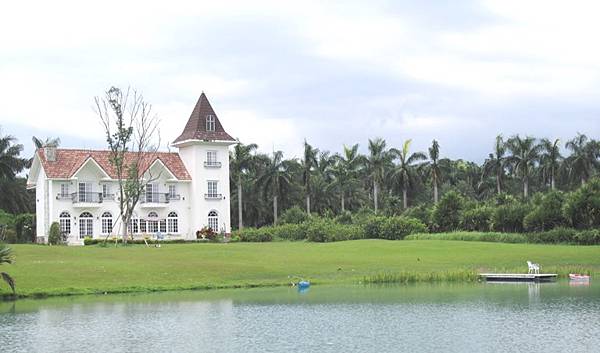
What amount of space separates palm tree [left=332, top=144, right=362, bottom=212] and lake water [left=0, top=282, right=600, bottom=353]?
193 ft

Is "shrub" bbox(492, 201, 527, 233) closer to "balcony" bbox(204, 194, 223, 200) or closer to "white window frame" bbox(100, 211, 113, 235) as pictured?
"balcony" bbox(204, 194, 223, 200)

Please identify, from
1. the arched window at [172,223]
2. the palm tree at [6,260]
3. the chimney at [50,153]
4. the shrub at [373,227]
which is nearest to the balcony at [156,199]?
the arched window at [172,223]

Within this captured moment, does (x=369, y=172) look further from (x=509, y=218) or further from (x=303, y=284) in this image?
(x=303, y=284)

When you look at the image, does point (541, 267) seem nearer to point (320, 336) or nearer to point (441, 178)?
point (320, 336)

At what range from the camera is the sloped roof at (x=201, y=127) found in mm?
79500

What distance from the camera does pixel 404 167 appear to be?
309 ft

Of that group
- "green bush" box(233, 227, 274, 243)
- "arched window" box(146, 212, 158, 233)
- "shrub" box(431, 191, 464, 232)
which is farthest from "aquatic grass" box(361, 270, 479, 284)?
"arched window" box(146, 212, 158, 233)

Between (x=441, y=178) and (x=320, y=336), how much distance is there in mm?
74231

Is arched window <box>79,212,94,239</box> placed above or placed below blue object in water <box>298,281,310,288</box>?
above

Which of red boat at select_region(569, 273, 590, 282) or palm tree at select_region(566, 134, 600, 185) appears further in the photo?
palm tree at select_region(566, 134, 600, 185)

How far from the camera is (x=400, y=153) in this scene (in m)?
93.8

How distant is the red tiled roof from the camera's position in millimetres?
73625

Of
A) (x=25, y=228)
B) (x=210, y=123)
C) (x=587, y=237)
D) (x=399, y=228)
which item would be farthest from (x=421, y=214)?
(x=25, y=228)

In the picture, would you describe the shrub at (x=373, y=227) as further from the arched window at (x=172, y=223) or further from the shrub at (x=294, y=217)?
the arched window at (x=172, y=223)
